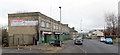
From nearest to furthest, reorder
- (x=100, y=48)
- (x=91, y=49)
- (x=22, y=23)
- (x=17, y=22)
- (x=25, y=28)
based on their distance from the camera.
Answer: (x=91, y=49) → (x=100, y=48) → (x=25, y=28) → (x=22, y=23) → (x=17, y=22)

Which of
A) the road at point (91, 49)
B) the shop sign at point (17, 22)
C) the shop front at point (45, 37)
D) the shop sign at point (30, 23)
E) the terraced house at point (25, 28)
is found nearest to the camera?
the road at point (91, 49)

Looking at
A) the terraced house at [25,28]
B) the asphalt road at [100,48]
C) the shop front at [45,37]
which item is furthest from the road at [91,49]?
the shop front at [45,37]

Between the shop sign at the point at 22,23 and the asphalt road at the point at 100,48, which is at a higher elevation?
the shop sign at the point at 22,23

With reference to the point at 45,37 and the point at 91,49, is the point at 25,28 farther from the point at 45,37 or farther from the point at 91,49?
the point at 91,49

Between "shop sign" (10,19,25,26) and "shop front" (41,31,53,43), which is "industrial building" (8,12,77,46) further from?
"shop front" (41,31,53,43)

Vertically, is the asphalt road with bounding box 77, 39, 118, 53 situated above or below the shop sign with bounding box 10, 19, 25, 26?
below

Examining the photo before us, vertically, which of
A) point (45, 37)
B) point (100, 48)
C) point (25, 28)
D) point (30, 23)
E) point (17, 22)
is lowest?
point (100, 48)

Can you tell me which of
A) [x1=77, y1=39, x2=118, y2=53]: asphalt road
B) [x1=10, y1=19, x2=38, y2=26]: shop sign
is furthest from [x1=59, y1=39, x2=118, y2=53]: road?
[x1=10, y1=19, x2=38, y2=26]: shop sign

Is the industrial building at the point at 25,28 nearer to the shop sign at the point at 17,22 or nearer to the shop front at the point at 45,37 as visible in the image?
the shop sign at the point at 17,22

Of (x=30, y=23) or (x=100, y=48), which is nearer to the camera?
(x=100, y=48)

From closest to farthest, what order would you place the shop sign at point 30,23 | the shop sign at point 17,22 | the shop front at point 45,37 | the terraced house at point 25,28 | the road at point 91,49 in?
1. the road at point 91,49
2. the terraced house at point 25,28
3. the shop sign at point 30,23
4. the shop sign at point 17,22
5. the shop front at point 45,37

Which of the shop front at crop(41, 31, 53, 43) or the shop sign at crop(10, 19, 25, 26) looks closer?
the shop sign at crop(10, 19, 25, 26)

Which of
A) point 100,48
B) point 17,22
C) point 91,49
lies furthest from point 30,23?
point 100,48

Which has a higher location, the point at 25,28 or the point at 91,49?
the point at 25,28
